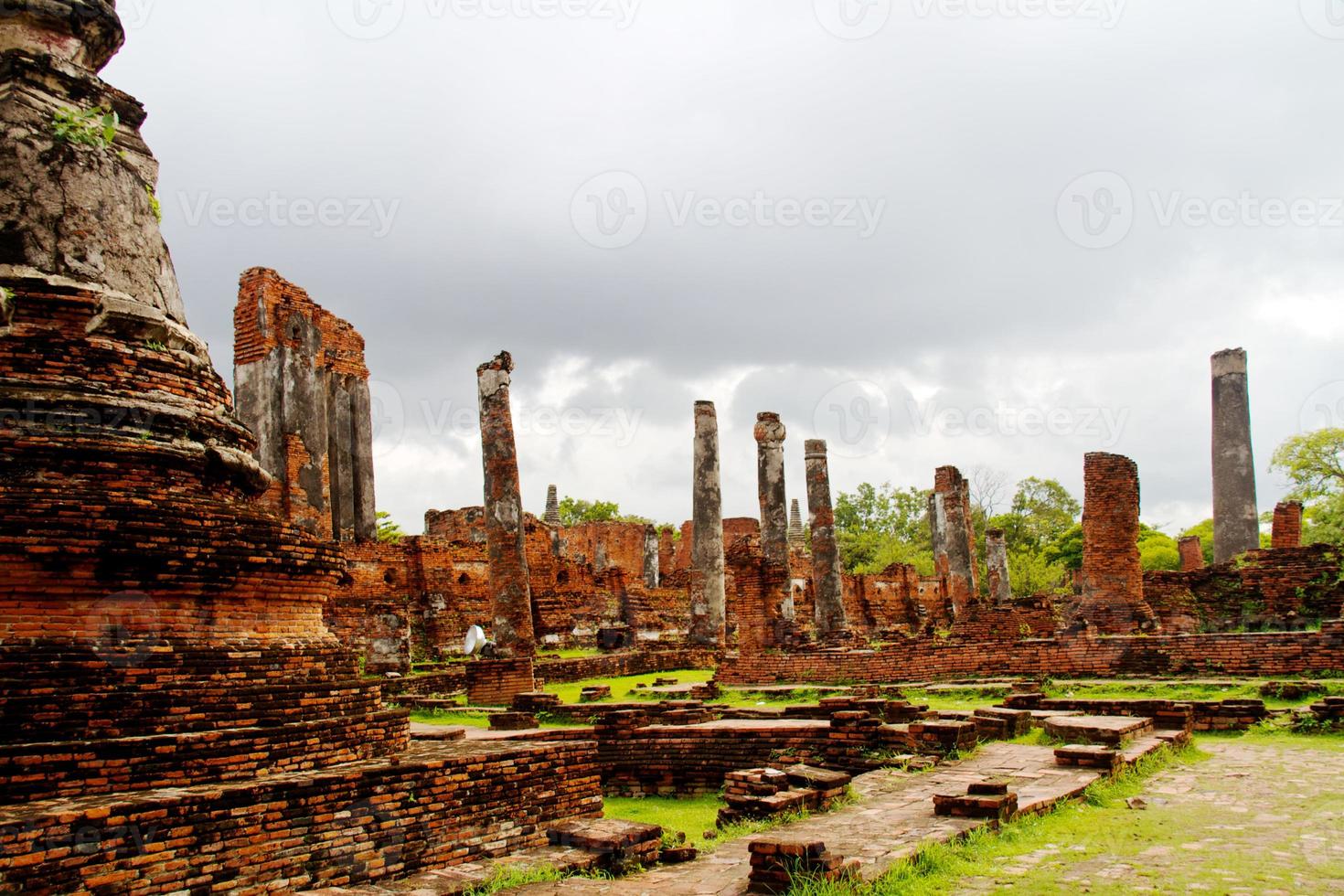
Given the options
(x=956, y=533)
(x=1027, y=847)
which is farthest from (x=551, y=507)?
(x=1027, y=847)

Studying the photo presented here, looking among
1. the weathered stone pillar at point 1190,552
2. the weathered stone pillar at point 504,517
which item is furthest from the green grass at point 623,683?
the weathered stone pillar at point 1190,552

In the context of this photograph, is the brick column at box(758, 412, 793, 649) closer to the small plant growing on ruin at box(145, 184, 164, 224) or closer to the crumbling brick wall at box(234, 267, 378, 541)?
the crumbling brick wall at box(234, 267, 378, 541)

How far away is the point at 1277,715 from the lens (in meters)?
9.88

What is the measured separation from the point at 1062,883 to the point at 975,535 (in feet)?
141

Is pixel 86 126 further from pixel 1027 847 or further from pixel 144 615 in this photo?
pixel 1027 847

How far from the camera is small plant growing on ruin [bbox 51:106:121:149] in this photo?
6.77 metres

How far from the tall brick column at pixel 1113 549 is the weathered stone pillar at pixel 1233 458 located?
282 centimetres

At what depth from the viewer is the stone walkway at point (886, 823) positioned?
5.00m

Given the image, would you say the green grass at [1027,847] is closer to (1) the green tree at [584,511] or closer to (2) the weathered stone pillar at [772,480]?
(2) the weathered stone pillar at [772,480]

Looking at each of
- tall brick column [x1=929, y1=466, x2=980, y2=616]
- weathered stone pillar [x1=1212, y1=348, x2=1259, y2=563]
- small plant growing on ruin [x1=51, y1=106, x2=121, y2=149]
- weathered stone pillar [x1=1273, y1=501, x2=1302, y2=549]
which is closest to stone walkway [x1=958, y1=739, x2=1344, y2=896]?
small plant growing on ruin [x1=51, y1=106, x2=121, y2=149]

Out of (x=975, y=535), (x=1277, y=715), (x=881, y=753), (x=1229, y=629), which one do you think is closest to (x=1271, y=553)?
(x=1229, y=629)

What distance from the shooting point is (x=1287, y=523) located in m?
22.1

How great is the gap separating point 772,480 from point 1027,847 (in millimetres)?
17737

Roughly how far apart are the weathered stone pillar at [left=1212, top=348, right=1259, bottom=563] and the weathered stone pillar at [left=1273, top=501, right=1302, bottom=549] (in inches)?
158
